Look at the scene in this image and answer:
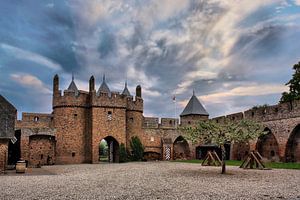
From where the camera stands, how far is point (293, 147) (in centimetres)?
2488

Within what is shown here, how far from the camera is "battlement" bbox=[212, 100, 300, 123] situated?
80.0 feet

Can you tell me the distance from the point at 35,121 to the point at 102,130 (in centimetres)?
574

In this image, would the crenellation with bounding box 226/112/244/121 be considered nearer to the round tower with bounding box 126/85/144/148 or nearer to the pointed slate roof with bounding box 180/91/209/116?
the pointed slate roof with bounding box 180/91/209/116

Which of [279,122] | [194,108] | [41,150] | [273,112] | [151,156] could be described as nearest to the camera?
[279,122]

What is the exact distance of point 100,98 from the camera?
3017 centimetres

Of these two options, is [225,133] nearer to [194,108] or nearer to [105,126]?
[105,126]

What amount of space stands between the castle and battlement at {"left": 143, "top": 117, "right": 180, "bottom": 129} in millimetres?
103

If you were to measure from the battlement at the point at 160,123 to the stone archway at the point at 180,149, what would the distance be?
1.62 meters

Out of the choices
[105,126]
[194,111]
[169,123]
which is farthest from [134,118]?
[194,111]

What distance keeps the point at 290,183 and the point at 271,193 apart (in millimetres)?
2945

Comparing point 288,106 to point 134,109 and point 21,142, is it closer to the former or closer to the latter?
point 134,109

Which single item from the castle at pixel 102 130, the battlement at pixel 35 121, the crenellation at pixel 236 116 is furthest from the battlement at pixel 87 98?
the crenellation at pixel 236 116

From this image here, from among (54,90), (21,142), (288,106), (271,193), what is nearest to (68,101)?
(54,90)

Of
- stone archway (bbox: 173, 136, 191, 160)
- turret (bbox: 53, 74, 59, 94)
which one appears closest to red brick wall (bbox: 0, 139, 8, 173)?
turret (bbox: 53, 74, 59, 94)
